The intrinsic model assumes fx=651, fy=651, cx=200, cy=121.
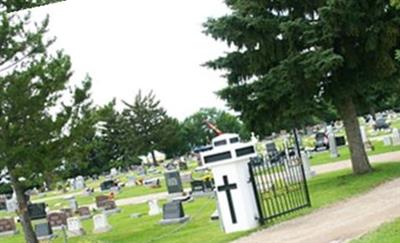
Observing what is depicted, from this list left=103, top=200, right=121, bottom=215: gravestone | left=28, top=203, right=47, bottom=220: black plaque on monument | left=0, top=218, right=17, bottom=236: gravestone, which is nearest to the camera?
left=0, top=218, right=17, bottom=236: gravestone

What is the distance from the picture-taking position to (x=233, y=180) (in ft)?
21.6

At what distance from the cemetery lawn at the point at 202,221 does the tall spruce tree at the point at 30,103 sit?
131 cm

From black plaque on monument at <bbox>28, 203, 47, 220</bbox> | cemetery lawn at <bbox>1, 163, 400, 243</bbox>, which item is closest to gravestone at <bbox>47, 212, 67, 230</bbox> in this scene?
cemetery lawn at <bbox>1, 163, 400, 243</bbox>

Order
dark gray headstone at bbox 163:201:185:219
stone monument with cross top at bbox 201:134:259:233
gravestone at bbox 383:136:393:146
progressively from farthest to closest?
gravestone at bbox 383:136:393:146
dark gray headstone at bbox 163:201:185:219
stone monument with cross top at bbox 201:134:259:233

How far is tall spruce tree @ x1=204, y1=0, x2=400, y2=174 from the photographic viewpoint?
9078mm

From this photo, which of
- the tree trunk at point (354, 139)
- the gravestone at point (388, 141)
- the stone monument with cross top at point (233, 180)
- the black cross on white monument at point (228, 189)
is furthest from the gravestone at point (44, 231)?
the gravestone at point (388, 141)

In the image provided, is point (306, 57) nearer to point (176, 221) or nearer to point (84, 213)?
point (176, 221)

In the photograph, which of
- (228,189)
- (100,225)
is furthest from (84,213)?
(228,189)

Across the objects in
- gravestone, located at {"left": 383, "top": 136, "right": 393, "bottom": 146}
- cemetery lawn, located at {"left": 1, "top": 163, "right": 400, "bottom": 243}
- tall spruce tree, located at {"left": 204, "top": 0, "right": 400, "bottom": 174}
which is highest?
tall spruce tree, located at {"left": 204, "top": 0, "right": 400, "bottom": 174}

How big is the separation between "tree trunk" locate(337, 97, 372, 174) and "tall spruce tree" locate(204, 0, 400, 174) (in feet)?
0.05

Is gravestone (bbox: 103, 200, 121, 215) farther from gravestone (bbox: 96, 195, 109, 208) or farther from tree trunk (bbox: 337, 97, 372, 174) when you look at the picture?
tree trunk (bbox: 337, 97, 372, 174)

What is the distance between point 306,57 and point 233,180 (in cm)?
312

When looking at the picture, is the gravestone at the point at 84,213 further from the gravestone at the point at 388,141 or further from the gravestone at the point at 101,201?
the gravestone at the point at 388,141

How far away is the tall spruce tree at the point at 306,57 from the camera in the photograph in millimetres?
9078
